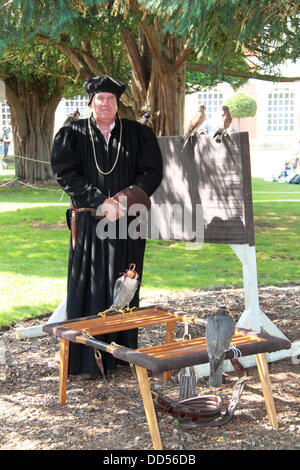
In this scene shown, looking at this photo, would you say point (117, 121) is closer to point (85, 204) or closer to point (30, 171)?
point (85, 204)

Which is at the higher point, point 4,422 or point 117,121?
point 117,121

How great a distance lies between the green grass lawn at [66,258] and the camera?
6.95 metres

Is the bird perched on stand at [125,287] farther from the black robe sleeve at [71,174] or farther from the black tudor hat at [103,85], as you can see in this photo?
the black tudor hat at [103,85]

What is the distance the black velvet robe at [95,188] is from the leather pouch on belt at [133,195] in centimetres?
6

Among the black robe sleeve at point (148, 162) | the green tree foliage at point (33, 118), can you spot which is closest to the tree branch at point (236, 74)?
the black robe sleeve at point (148, 162)

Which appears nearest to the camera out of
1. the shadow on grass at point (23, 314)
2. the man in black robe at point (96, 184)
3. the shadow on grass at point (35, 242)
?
the man in black robe at point (96, 184)

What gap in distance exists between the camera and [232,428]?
3.39m

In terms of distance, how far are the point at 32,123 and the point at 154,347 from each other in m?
17.3

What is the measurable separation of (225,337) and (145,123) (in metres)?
2.21

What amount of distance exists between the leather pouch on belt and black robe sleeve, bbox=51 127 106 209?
0.35 ft

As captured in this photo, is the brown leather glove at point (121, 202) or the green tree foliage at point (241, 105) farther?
the green tree foliage at point (241, 105)

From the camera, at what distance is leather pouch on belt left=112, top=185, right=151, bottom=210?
406cm

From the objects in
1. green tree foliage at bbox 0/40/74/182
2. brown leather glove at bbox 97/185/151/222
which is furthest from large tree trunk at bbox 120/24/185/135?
green tree foliage at bbox 0/40/74/182

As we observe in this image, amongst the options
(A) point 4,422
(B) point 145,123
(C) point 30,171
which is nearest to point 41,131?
(C) point 30,171
